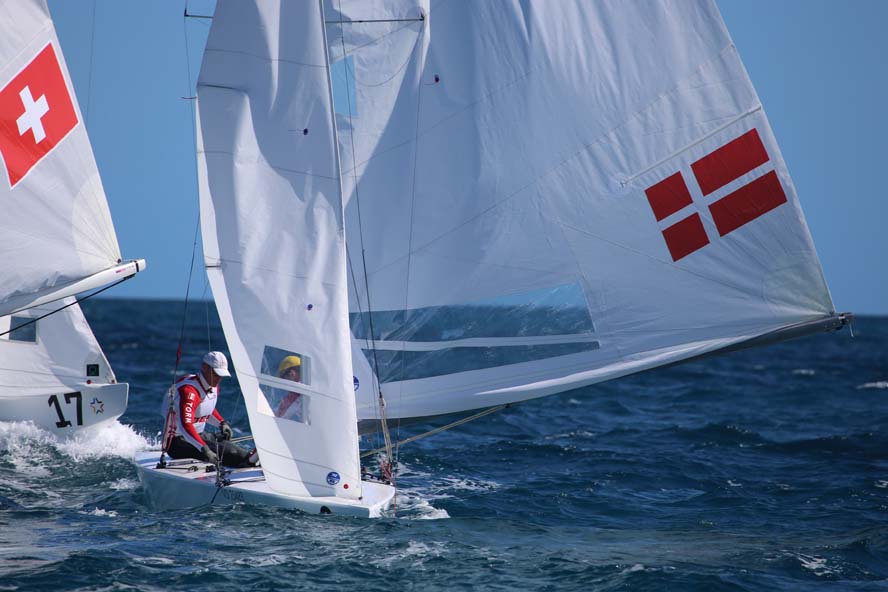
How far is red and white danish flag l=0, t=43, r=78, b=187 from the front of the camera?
7.46m

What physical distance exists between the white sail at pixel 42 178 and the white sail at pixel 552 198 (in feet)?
6.54

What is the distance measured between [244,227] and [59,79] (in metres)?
2.02

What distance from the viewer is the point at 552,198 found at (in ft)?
24.0

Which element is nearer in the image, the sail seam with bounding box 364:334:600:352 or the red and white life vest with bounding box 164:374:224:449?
the sail seam with bounding box 364:334:600:352

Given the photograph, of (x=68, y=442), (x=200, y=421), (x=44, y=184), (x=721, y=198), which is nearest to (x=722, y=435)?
(x=721, y=198)

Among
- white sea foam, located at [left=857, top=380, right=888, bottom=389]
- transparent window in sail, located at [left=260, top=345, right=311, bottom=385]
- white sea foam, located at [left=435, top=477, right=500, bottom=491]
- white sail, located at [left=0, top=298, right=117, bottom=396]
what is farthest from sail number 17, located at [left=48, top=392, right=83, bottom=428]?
white sea foam, located at [left=857, top=380, right=888, bottom=389]

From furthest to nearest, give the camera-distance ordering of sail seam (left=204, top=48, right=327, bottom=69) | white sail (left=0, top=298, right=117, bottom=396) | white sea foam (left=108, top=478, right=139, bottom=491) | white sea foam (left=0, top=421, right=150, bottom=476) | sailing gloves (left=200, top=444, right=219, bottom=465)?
white sail (left=0, top=298, right=117, bottom=396)
white sea foam (left=0, top=421, right=150, bottom=476)
white sea foam (left=108, top=478, right=139, bottom=491)
sailing gloves (left=200, top=444, right=219, bottom=465)
sail seam (left=204, top=48, right=327, bottom=69)

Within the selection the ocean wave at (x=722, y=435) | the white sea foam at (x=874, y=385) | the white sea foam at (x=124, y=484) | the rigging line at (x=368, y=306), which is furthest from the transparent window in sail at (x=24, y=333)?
the white sea foam at (x=874, y=385)

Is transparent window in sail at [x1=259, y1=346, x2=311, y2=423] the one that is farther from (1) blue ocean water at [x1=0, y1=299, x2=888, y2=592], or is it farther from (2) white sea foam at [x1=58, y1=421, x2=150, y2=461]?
(2) white sea foam at [x1=58, y1=421, x2=150, y2=461]

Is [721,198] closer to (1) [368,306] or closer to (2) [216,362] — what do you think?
(1) [368,306]

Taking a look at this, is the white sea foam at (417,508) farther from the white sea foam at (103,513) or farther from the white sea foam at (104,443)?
the white sea foam at (104,443)

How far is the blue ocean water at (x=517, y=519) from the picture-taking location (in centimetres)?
644

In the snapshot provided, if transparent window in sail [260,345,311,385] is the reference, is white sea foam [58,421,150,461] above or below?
above

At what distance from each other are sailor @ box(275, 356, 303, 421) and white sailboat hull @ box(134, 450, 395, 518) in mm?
548
